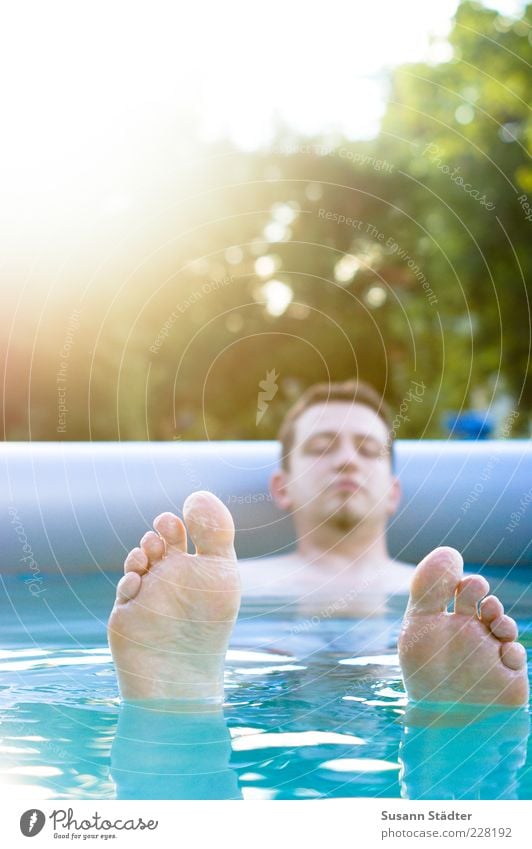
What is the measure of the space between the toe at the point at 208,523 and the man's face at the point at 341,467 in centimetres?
83

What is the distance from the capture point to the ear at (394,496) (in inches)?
99.3

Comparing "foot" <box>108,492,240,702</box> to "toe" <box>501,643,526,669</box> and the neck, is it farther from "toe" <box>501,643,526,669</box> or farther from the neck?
the neck

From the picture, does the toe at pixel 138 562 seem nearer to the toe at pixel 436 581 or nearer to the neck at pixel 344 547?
the toe at pixel 436 581

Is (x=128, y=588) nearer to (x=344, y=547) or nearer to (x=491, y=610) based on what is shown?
(x=491, y=610)

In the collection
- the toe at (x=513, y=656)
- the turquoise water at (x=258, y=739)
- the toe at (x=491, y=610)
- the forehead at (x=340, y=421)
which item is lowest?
the turquoise water at (x=258, y=739)

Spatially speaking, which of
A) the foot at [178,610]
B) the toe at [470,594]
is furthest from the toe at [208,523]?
the toe at [470,594]

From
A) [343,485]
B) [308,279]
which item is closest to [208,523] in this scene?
[343,485]

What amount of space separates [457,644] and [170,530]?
43 cm

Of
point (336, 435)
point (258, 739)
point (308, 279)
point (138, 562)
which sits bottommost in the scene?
point (258, 739)

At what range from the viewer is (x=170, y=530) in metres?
1.56

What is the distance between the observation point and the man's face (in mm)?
2375

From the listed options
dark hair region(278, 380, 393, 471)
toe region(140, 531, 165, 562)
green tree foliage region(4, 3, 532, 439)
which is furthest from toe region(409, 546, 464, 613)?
green tree foliage region(4, 3, 532, 439)
